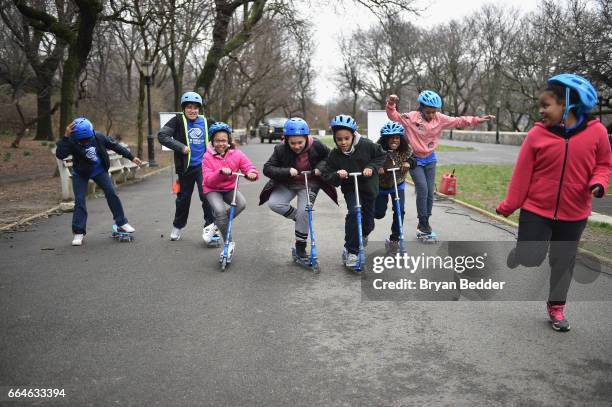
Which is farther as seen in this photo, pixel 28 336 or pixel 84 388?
pixel 28 336

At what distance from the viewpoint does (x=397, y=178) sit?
23.8 feet

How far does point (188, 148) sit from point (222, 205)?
1209mm

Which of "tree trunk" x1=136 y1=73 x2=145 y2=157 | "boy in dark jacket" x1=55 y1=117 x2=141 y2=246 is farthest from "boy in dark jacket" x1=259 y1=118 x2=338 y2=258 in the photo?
"tree trunk" x1=136 y1=73 x2=145 y2=157

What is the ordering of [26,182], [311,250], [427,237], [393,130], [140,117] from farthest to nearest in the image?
A: [140,117] → [26,182] → [427,237] → [393,130] → [311,250]

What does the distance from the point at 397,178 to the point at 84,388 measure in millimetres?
4765

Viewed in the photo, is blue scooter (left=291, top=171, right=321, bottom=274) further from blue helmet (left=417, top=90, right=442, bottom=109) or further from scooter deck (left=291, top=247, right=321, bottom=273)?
blue helmet (left=417, top=90, right=442, bottom=109)

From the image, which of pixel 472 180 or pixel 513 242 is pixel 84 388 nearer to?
pixel 513 242

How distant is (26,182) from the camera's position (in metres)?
16.0

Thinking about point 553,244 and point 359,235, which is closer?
point 553,244

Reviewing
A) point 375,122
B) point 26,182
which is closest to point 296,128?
point 375,122

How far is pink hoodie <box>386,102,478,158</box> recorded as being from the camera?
7641 millimetres

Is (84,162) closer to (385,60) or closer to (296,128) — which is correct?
(296,128)

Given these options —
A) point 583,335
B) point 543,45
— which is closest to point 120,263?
point 583,335

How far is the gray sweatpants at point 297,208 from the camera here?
6711 millimetres
